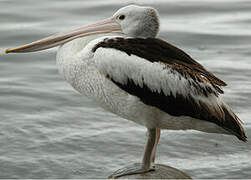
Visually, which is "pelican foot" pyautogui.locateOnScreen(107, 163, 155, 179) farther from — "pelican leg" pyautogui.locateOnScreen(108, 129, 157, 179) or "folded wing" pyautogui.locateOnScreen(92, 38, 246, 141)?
"folded wing" pyautogui.locateOnScreen(92, 38, 246, 141)

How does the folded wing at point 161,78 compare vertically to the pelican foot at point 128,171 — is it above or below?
above

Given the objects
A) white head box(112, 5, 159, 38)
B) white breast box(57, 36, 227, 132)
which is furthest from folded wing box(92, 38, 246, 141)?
white head box(112, 5, 159, 38)

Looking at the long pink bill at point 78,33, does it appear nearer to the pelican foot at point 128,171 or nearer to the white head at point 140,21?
the white head at point 140,21

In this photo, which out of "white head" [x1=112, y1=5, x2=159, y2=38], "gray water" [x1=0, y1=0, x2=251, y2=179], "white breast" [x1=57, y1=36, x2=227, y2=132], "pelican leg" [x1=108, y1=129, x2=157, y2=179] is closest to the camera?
"white breast" [x1=57, y1=36, x2=227, y2=132]

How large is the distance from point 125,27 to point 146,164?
120cm

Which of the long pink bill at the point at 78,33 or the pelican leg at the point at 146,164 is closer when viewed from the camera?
the pelican leg at the point at 146,164

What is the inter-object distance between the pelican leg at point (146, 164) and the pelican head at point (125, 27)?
87 cm

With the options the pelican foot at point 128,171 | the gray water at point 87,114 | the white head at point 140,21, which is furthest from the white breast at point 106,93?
the gray water at point 87,114

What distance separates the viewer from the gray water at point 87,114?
570cm

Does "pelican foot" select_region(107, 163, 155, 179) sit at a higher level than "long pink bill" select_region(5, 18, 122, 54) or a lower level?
lower

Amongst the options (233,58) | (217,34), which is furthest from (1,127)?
(217,34)

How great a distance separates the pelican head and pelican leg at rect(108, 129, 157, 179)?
2.84 ft

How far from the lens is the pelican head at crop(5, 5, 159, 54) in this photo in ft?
17.0

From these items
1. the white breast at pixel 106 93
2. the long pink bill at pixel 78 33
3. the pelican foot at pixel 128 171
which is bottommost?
the pelican foot at pixel 128 171
